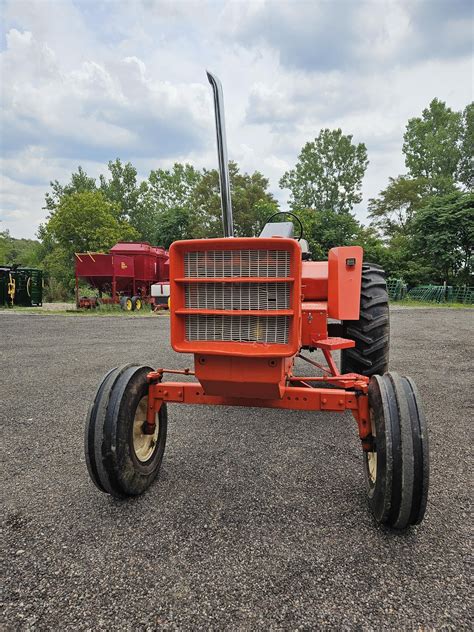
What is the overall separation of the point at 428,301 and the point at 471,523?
22929 mm

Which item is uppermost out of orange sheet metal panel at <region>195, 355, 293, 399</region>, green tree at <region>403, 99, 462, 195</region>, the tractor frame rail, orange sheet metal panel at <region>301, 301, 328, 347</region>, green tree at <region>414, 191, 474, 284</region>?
green tree at <region>403, 99, 462, 195</region>

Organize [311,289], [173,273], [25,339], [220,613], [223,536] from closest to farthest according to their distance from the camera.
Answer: [220,613], [223,536], [173,273], [311,289], [25,339]

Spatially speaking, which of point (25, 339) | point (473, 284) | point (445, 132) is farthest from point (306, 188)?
point (25, 339)

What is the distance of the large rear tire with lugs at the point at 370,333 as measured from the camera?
356cm

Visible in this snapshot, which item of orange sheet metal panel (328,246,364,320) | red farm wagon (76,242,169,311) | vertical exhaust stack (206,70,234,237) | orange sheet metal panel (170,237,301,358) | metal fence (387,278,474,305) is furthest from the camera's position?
metal fence (387,278,474,305)

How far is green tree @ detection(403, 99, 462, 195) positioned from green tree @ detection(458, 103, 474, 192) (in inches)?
15.1

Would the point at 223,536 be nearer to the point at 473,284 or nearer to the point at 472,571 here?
the point at 472,571

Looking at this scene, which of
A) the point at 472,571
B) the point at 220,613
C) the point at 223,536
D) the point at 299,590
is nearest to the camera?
the point at 220,613

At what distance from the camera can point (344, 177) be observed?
4306 centimetres

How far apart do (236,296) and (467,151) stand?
136ft

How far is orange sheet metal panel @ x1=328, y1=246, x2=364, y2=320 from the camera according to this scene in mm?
3254

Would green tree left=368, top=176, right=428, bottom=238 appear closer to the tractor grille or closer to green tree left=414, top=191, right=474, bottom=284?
green tree left=414, top=191, right=474, bottom=284

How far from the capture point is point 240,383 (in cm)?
214

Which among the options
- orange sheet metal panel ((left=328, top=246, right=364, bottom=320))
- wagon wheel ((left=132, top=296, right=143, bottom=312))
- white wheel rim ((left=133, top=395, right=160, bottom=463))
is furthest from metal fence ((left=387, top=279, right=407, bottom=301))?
white wheel rim ((left=133, top=395, right=160, bottom=463))
